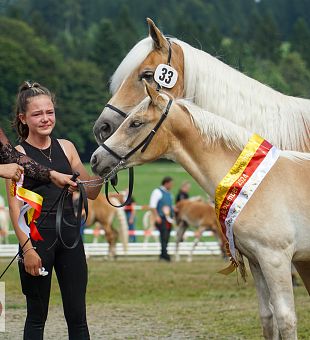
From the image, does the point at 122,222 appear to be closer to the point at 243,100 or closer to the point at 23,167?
the point at 243,100

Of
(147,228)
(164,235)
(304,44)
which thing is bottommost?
(147,228)

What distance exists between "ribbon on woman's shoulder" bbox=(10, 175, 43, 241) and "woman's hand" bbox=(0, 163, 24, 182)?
0.06 m

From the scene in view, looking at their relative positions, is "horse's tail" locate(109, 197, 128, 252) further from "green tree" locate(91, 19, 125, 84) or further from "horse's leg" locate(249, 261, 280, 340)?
"green tree" locate(91, 19, 125, 84)

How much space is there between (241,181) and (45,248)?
1.34m

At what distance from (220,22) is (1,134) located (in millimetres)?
125019

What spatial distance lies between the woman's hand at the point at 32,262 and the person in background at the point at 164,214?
16.1 m

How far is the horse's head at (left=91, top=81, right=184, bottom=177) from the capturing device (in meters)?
6.02

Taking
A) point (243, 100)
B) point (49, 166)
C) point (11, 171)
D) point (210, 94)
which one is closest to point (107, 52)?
point (210, 94)

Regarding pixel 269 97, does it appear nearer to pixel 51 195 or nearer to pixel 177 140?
pixel 177 140

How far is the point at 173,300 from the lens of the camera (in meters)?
12.7

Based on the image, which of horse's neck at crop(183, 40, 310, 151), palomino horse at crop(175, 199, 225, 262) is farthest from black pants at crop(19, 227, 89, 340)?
palomino horse at crop(175, 199, 225, 262)

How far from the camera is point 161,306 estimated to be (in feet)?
39.1

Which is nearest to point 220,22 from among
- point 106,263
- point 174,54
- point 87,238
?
point 87,238

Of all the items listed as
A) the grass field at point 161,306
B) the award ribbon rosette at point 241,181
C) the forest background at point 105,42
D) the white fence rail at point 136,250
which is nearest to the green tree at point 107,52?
the forest background at point 105,42
